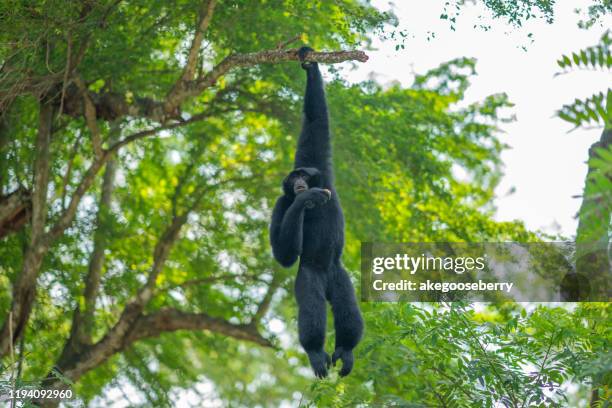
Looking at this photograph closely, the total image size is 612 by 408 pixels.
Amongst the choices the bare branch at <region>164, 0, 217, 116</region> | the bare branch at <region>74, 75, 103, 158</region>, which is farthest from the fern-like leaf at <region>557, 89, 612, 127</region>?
the bare branch at <region>74, 75, 103, 158</region>

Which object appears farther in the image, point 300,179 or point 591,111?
point 300,179

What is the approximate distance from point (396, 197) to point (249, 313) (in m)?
3.36

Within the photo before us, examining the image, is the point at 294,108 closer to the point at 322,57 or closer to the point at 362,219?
the point at 362,219

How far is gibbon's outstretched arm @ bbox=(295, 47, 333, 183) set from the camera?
6.99m

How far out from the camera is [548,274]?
910 cm

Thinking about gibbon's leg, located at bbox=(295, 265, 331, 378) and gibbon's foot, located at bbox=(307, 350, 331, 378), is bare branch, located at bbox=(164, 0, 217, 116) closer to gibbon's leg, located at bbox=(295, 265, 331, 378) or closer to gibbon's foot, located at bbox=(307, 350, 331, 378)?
gibbon's leg, located at bbox=(295, 265, 331, 378)

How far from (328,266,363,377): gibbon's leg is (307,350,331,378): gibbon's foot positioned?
8cm

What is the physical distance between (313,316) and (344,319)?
0.31 meters

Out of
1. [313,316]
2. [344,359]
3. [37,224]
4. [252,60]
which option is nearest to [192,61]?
[252,60]

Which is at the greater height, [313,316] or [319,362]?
[313,316]

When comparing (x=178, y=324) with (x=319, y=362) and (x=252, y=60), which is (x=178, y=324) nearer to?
(x=252, y=60)

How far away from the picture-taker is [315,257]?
637 cm

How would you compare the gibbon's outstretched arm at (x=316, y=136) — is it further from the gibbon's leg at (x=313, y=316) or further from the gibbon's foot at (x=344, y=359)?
the gibbon's foot at (x=344, y=359)

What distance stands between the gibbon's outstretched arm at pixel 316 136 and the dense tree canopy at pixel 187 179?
1.14 m
